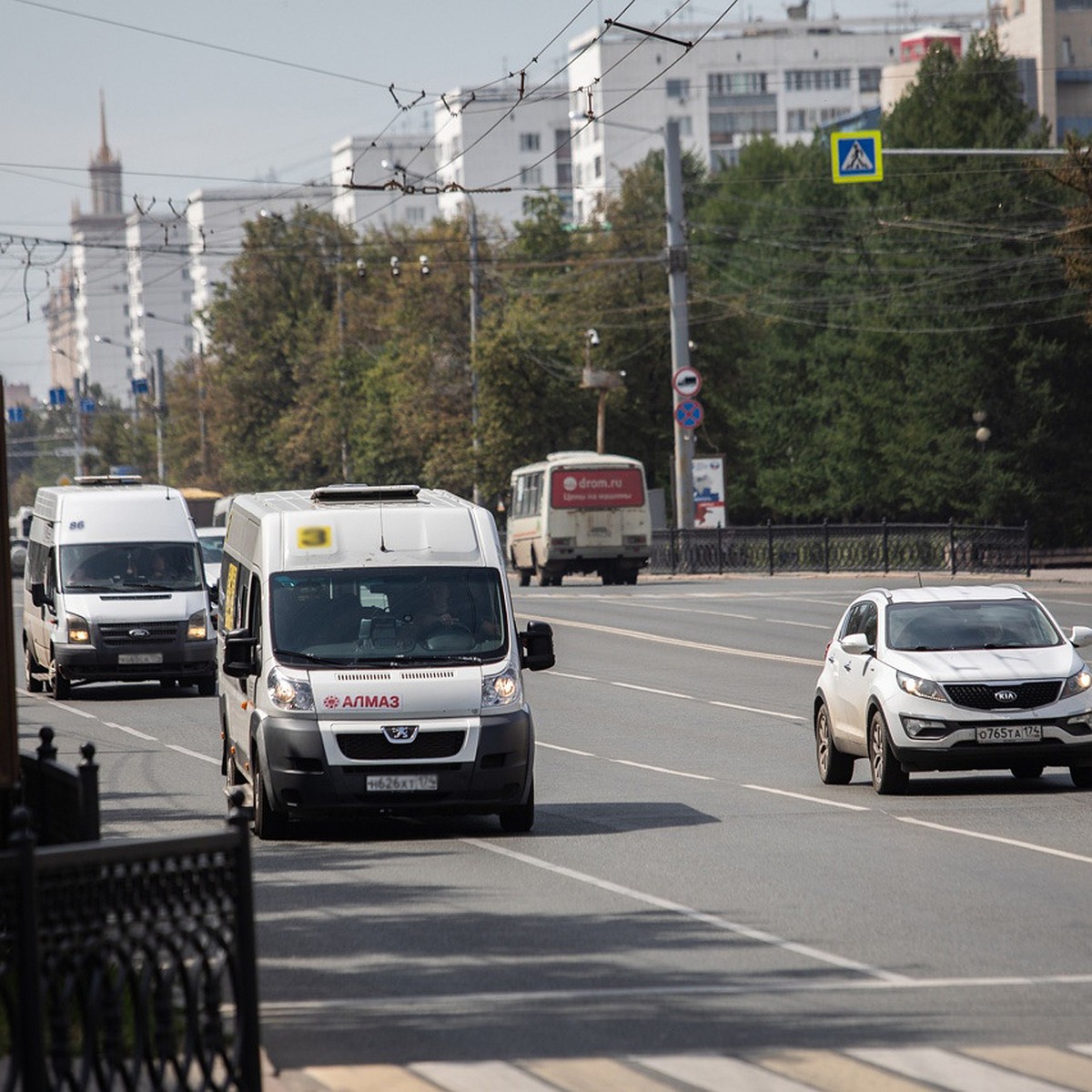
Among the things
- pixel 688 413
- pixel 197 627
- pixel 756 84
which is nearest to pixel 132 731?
pixel 197 627

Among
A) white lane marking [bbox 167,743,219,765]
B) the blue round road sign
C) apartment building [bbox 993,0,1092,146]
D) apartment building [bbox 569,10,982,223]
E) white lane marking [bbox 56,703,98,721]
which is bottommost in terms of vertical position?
white lane marking [bbox 56,703,98,721]

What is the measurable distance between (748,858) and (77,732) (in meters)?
12.8

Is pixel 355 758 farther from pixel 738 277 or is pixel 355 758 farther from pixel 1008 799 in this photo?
pixel 738 277

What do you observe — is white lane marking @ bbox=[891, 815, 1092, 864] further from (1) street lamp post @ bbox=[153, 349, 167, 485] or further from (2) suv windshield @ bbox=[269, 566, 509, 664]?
(1) street lamp post @ bbox=[153, 349, 167, 485]

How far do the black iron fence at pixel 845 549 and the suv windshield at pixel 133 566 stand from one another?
949 inches

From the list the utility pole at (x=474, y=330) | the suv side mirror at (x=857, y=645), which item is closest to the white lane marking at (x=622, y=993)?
the suv side mirror at (x=857, y=645)

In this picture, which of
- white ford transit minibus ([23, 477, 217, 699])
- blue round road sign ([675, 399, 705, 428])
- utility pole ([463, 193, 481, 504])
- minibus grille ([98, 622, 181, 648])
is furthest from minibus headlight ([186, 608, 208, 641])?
utility pole ([463, 193, 481, 504])

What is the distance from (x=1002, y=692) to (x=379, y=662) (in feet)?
16.1

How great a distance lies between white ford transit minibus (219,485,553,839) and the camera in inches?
589

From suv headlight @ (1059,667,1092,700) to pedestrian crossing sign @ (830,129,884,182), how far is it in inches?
663

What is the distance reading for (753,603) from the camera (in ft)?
147

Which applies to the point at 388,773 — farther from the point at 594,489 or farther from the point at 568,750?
the point at 594,489

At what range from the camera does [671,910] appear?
11.5m

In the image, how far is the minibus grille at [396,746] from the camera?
49.0 ft
